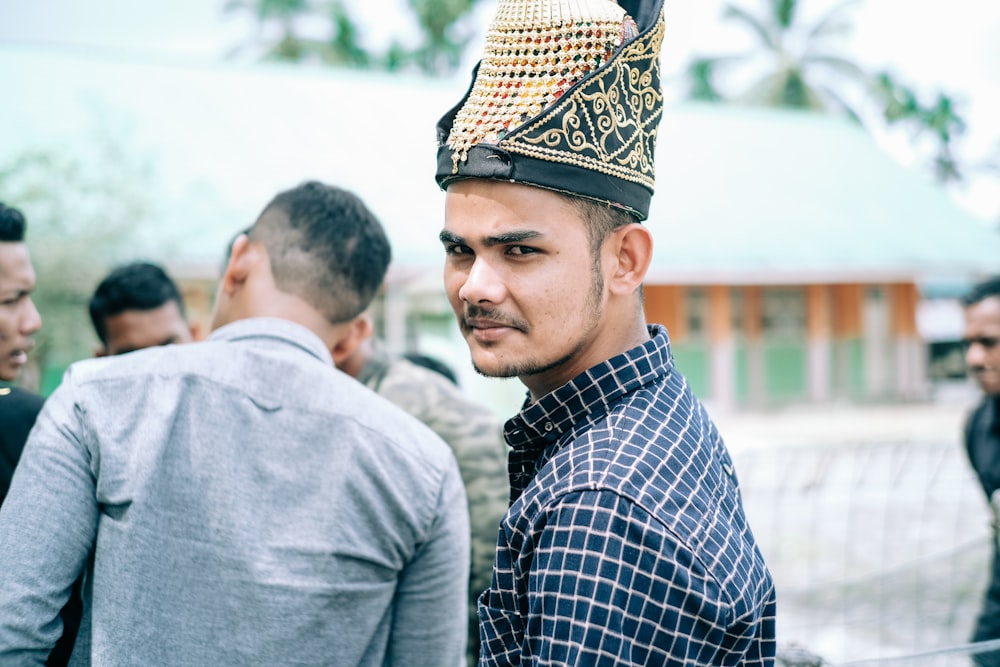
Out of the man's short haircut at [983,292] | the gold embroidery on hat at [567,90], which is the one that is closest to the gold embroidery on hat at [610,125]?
the gold embroidery on hat at [567,90]

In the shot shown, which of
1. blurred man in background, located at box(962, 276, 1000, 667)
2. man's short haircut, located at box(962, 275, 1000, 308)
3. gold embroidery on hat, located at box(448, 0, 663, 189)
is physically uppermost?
gold embroidery on hat, located at box(448, 0, 663, 189)

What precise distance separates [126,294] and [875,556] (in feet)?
20.3

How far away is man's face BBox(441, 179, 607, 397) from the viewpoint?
4.26ft

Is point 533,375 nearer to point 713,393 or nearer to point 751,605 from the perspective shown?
point 751,605

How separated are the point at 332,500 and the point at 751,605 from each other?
0.86 meters

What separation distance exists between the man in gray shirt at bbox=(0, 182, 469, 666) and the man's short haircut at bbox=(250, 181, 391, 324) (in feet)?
0.55

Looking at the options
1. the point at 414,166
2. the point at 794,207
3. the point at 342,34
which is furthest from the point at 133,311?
the point at 342,34

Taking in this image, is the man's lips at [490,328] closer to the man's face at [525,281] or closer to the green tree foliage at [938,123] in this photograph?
the man's face at [525,281]

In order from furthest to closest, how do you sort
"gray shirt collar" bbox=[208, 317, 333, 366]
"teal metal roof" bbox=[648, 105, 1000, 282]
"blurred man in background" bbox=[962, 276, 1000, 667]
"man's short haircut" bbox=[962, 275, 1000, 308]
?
"teal metal roof" bbox=[648, 105, 1000, 282] < "man's short haircut" bbox=[962, 275, 1000, 308] < "blurred man in background" bbox=[962, 276, 1000, 667] < "gray shirt collar" bbox=[208, 317, 333, 366]

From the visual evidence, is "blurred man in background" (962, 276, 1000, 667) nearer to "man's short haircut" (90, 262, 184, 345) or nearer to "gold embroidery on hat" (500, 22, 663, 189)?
"gold embroidery on hat" (500, 22, 663, 189)

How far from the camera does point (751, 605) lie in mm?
1122

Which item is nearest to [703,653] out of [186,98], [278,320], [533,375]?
[533,375]

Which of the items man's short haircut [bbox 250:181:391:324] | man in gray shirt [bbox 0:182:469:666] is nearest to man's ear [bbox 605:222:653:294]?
man in gray shirt [bbox 0:182:469:666]

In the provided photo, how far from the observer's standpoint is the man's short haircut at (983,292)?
3807mm
